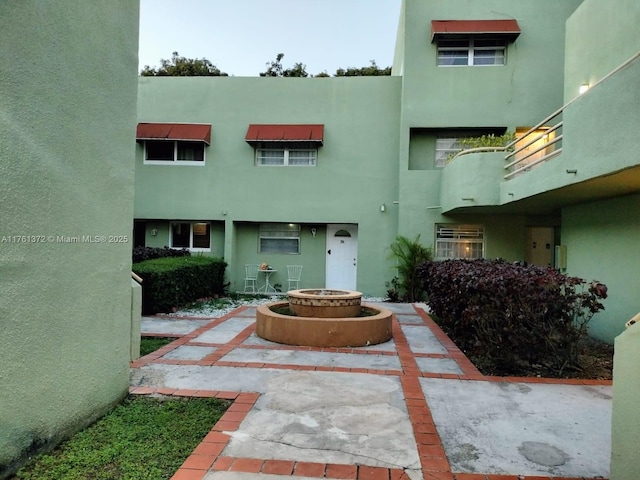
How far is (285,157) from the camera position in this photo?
1363 centimetres

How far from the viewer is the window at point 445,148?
41.7 ft

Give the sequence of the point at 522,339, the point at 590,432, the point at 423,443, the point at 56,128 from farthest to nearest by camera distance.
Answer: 1. the point at 522,339
2. the point at 590,432
3. the point at 423,443
4. the point at 56,128

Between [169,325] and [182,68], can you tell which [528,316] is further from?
[182,68]

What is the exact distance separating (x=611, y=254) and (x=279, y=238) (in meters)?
9.48

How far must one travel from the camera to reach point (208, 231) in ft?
46.4

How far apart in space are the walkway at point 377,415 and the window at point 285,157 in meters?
8.47

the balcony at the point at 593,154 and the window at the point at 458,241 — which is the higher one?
the balcony at the point at 593,154

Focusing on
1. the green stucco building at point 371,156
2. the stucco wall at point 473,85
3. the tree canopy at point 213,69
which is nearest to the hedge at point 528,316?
the green stucco building at point 371,156

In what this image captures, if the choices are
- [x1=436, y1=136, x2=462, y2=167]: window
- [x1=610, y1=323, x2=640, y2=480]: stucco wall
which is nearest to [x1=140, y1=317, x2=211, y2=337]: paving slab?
[x1=610, y1=323, x2=640, y2=480]: stucco wall

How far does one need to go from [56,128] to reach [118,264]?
1324mm

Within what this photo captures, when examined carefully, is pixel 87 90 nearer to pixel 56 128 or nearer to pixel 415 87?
pixel 56 128

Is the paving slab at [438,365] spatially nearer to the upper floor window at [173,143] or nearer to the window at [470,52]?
the window at [470,52]

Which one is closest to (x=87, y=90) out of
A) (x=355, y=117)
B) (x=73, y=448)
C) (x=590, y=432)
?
(x=73, y=448)

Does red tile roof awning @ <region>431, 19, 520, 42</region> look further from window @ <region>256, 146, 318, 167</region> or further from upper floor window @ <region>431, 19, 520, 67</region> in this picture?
window @ <region>256, 146, 318, 167</region>
